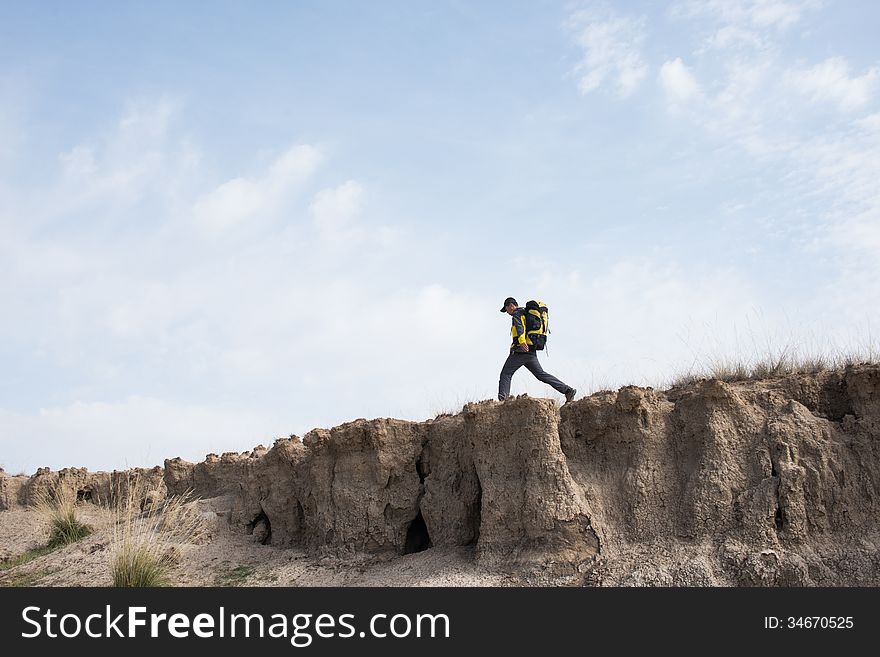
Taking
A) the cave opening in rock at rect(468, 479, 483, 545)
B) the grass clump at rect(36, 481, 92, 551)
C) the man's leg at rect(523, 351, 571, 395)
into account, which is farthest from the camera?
the grass clump at rect(36, 481, 92, 551)

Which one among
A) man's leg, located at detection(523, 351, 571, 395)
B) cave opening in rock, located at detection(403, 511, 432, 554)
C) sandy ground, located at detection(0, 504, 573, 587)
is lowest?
sandy ground, located at detection(0, 504, 573, 587)

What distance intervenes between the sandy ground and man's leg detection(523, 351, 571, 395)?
2503 mm

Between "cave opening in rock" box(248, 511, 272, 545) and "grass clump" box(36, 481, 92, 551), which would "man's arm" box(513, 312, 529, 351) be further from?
"grass clump" box(36, 481, 92, 551)

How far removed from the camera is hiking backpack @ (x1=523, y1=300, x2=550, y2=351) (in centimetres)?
1115

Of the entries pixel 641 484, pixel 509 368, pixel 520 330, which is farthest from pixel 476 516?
pixel 520 330

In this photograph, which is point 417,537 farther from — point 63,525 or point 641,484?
point 63,525

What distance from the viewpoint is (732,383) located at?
10336 millimetres

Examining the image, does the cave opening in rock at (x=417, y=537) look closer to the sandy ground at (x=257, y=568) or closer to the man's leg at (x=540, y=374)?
the sandy ground at (x=257, y=568)

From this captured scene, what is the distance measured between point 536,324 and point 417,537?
3428 mm

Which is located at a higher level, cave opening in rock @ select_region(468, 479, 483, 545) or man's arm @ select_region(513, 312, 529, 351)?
man's arm @ select_region(513, 312, 529, 351)

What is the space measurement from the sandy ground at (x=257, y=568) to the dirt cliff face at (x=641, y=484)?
0.29m

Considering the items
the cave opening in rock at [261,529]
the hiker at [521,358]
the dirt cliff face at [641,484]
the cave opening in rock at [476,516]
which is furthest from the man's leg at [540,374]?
the cave opening in rock at [261,529]

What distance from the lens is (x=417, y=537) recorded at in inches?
438

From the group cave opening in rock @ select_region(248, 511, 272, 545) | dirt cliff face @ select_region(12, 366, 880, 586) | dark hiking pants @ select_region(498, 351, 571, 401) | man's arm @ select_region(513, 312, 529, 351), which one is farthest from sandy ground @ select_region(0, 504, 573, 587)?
man's arm @ select_region(513, 312, 529, 351)
